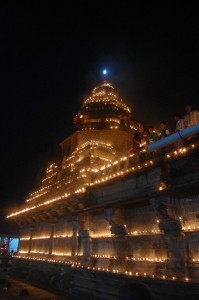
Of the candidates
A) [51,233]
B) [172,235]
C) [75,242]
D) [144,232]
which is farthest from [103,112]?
[172,235]

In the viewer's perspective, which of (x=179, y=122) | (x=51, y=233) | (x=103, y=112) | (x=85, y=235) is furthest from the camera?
(x=103, y=112)

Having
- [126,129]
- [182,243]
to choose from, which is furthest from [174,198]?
[126,129]

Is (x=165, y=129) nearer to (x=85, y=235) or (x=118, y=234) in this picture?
(x=118, y=234)

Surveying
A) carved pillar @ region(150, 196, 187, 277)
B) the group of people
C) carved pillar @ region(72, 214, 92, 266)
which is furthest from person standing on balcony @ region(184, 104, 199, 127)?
carved pillar @ region(72, 214, 92, 266)

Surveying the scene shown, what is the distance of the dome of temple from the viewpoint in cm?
2456

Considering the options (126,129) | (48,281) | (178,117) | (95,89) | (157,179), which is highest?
(95,89)

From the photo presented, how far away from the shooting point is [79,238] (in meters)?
15.8

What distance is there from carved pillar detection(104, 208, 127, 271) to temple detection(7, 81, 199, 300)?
42 mm

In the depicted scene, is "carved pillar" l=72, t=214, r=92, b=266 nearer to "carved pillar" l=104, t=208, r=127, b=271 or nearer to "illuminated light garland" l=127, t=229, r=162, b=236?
"carved pillar" l=104, t=208, r=127, b=271

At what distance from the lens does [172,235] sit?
9.37 m

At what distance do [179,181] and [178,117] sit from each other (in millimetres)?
2915

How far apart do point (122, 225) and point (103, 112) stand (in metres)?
15.9

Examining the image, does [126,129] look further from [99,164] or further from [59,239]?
[59,239]

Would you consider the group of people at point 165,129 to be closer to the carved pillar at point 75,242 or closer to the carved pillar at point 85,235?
the carved pillar at point 85,235
